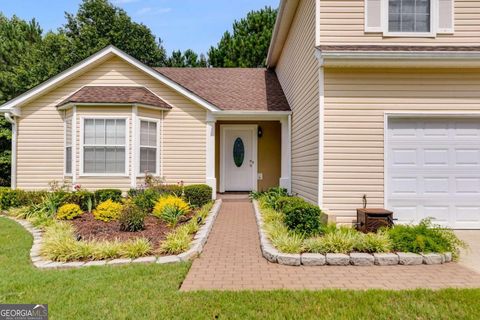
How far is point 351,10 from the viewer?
6.77m

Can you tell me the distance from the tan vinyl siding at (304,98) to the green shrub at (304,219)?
132 centimetres

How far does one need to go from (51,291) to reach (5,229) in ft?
13.8

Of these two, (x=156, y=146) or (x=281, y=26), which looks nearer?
(x=156, y=146)

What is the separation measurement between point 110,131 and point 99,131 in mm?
322

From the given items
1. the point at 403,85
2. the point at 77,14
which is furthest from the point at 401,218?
the point at 77,14

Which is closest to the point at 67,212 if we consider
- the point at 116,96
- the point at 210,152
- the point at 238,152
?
the point at 116,96

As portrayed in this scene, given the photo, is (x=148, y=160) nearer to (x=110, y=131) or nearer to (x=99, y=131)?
(x=110, y=131)

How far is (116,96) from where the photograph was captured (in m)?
9.39

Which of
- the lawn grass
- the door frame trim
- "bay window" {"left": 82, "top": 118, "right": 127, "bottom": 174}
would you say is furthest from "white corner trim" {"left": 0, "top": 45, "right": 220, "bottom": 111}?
the lawn grass

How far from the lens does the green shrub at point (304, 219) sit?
5586mm

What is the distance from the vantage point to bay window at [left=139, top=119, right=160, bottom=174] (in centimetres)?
952

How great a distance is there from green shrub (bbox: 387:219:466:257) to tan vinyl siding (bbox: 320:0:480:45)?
13.4 feet

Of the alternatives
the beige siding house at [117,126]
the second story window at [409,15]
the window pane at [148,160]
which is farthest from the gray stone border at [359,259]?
the window pane at [148,160]

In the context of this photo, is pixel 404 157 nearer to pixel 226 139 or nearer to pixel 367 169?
pixel 367 169
